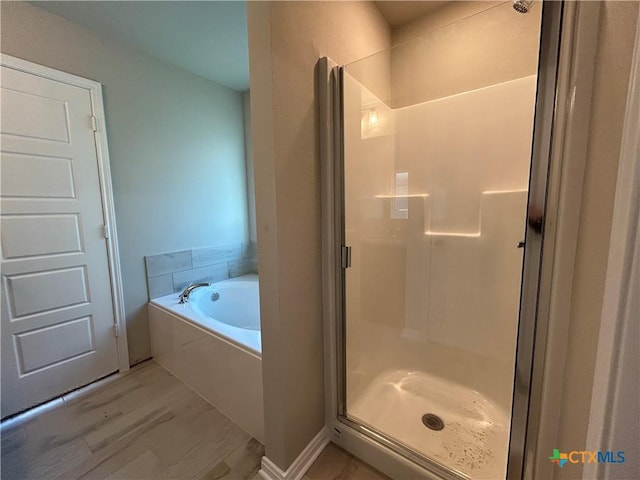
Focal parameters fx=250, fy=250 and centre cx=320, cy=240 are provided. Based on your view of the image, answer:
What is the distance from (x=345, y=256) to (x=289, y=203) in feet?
1.32

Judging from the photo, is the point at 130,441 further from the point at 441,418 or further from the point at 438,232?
the point at 438,232

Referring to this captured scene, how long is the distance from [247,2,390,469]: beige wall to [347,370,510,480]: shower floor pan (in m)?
0.39

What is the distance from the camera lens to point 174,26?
1.60 m

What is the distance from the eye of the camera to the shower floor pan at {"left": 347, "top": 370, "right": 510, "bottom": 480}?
113 cm

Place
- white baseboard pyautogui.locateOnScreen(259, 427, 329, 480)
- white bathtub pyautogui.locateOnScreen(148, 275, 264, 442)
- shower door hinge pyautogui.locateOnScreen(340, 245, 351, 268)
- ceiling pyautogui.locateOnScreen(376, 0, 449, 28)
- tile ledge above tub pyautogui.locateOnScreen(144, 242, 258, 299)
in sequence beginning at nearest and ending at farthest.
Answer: white baseboard pyautogui.locateOnScreen(259, 427, 329, 480) < shower door hinge pyautogui.locateOnScreen(340, 245, 351, 268) < white bathtub pyautogui.locateOnScreen(148, 275, 264, 442) < ceiling pyautogui.locateOnScreen(376, 0, 449, 28) < tile ledge above tub pyautogui.locateOnScreen(144, 242, 258, 299)

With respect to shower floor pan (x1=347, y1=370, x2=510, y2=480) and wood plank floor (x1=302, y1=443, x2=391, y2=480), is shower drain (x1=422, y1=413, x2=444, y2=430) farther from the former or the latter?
wood plank floor (x1=302, y1=443, x2=391, y2=480)

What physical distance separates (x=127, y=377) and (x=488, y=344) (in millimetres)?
2457

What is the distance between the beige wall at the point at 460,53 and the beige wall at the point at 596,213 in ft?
2.81

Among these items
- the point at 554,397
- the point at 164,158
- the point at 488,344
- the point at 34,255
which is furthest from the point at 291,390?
the point at 164,158

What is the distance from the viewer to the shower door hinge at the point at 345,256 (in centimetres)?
119

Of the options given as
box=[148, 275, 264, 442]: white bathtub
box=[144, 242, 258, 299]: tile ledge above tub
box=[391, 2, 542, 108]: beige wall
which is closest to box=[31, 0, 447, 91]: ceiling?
box=[391, 2, 542, 108]: beige wall

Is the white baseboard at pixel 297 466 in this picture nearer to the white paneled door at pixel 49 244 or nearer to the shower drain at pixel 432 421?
the shower drain at pixel 432 421

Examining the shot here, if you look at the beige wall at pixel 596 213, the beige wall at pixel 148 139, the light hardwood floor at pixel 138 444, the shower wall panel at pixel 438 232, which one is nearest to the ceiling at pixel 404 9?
the shower wall panel at pixel 438 232

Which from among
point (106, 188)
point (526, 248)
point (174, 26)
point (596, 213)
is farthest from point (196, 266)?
point (596, 213)
